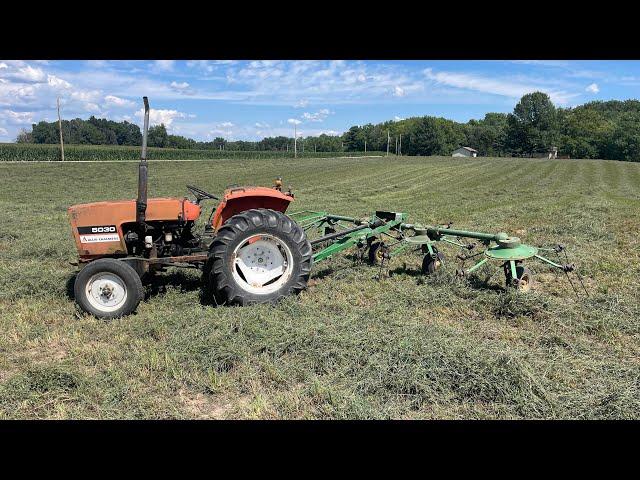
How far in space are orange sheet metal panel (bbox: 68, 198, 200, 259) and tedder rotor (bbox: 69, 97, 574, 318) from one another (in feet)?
0.03

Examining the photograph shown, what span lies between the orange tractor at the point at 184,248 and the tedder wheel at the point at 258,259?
0.01 meters

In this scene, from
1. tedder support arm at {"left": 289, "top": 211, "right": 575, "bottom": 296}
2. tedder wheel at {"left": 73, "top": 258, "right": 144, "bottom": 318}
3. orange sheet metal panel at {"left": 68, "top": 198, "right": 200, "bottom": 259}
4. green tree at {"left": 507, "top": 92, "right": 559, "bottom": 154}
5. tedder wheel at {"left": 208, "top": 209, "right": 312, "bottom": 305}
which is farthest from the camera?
green tree at {"left": 507, "top": 92, "right": 559, "bottom": 154}

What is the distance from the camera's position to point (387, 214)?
6637 millimetres

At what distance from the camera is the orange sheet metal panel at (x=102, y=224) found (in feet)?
17.5

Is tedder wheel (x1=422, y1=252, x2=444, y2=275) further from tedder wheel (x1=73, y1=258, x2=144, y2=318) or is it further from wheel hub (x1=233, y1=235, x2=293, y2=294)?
tedder wheel (x1=73, y1=258, x2=144, y2=318)

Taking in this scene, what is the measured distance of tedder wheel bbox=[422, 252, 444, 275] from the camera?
630 centimetres

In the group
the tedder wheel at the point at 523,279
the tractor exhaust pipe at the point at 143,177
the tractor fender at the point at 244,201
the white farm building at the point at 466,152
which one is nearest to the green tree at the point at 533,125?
the white farm building at the point at 466,152

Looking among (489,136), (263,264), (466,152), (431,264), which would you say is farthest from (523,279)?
(489,136)

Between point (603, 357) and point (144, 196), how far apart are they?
15.3 ft

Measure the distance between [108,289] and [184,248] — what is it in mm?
1019

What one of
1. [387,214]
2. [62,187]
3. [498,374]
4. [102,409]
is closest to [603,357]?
[498,374]

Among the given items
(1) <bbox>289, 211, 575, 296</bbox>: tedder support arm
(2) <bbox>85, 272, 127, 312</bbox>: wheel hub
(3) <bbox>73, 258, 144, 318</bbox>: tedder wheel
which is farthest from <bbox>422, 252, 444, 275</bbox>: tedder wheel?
(2) <bbox>85, 272, 127, 312</bbox>: wheel hub

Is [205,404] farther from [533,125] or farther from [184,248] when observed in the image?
[533,125]
